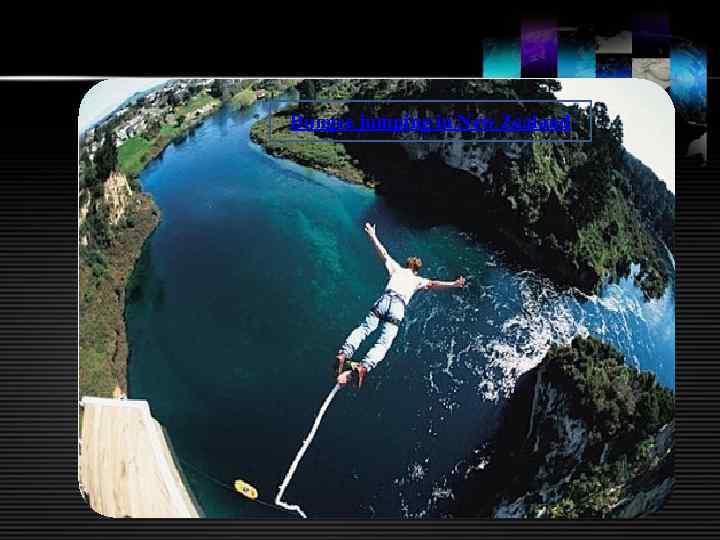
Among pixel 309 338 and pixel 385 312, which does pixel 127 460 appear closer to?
pixel 309 338

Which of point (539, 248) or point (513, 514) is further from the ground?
point (539, 248)

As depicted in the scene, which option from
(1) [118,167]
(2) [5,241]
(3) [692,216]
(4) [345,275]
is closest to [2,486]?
(2) [5,241]

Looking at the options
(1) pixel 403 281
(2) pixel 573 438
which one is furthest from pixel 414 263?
(2) pixel 573 438

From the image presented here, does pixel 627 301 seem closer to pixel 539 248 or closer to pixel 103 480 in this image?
pixel 539 248

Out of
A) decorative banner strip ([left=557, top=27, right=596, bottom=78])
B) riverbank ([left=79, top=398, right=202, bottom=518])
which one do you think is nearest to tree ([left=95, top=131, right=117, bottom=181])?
riverbank ([left=79, top=398, right=202, bottom=518])

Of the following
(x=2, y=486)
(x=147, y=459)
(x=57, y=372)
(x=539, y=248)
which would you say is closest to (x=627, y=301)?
(x=539, y=248)

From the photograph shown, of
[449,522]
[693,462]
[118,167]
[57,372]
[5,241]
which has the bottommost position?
[449,522]

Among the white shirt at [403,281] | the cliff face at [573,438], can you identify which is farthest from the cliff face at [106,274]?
the cliff face at [573,438]
